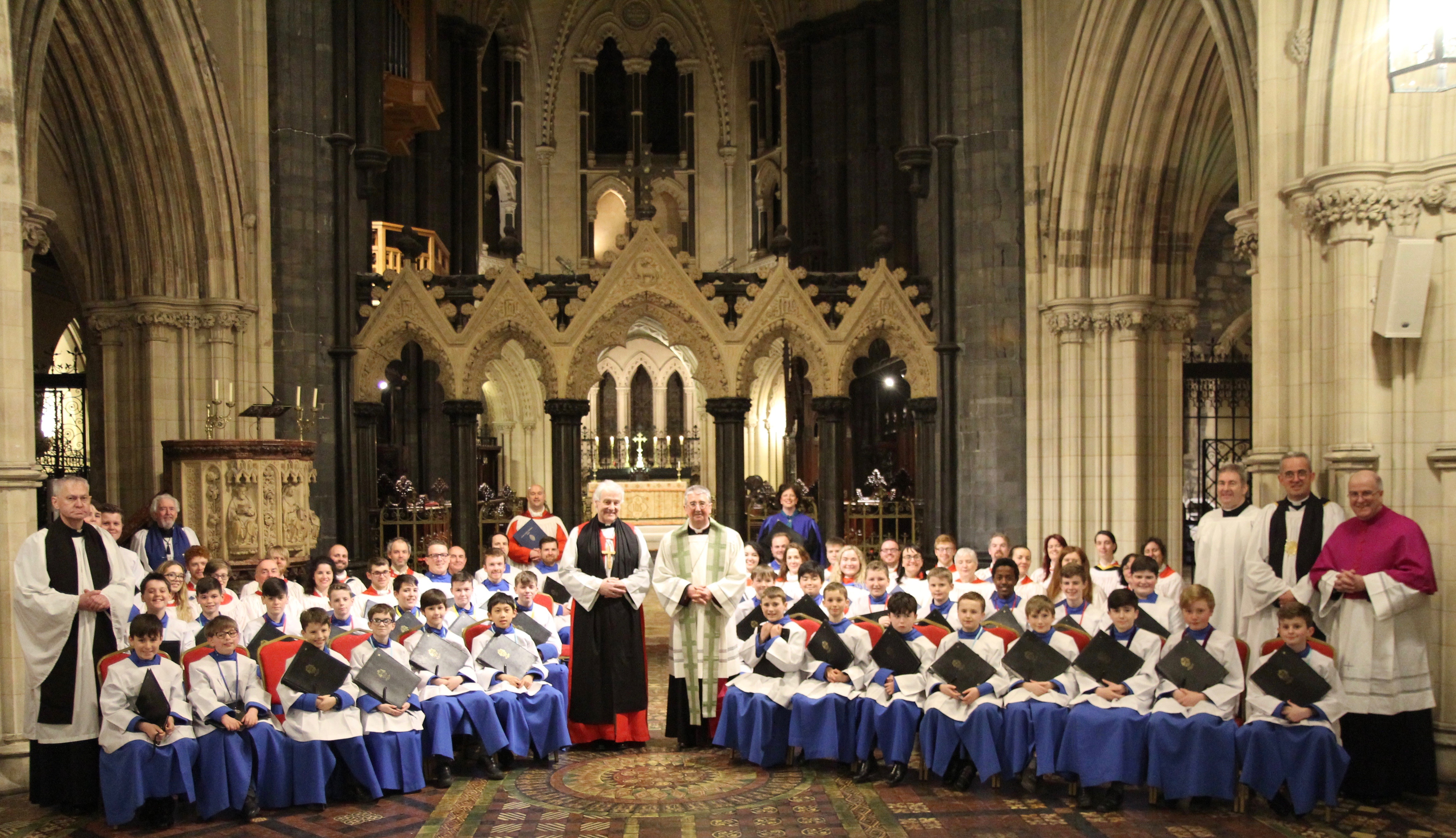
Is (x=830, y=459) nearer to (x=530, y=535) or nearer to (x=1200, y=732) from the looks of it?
(x=530, y=535)

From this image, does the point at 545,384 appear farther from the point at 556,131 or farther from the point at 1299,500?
the point at 556,131

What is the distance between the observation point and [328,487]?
13.3 metres

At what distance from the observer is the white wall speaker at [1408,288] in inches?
277

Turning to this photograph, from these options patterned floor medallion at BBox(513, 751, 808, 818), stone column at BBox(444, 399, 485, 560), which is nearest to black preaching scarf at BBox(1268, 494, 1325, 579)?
patterned floor medallion at BBox(513, 751, 808, 818)

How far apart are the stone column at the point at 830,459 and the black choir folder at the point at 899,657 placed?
665 cm

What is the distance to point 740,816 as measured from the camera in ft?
21.5

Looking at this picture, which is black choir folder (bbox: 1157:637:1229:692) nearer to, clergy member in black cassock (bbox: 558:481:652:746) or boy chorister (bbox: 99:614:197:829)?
clergy member in black cassock (bbox: 558:481:652:746)

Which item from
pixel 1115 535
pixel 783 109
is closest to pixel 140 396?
pixel 1115 535

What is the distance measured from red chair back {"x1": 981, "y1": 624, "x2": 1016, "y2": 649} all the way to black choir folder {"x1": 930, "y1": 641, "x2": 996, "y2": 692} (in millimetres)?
335

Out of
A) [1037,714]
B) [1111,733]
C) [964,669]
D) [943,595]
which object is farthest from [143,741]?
[1111,733]

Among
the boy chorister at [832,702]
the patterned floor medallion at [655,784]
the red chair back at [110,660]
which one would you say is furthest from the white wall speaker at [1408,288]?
the red chair back at [110,660]

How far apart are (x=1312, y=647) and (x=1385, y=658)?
1.47ft

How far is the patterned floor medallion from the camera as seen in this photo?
6.76m

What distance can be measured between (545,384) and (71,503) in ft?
24.7
